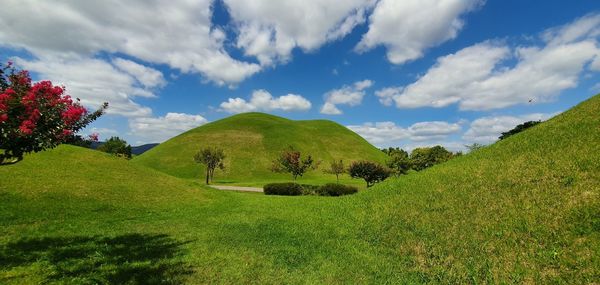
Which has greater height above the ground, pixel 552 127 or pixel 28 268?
pixel 552 127

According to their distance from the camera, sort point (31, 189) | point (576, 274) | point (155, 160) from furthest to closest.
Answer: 1. point (155, 160)
2. point (31, 189)
3. point (576, 274)

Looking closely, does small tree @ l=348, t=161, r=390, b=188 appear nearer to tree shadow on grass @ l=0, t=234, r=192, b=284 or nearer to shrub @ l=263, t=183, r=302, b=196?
shrub @ l=263, t=183, r=302, b=196

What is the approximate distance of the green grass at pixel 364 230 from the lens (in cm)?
1130

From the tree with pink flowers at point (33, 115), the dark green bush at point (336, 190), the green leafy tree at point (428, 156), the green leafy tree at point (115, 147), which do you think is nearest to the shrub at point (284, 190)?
the dark green bush at point (336, 190)

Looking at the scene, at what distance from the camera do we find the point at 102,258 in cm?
1322

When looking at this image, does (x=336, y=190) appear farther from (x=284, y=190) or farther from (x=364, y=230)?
(x=364, y=230)

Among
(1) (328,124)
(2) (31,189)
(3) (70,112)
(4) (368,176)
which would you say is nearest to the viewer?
(3) (70,112)

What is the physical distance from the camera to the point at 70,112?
1058 centimetres

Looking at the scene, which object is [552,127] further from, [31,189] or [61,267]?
[31,189]

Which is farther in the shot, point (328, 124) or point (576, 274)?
point (328, 124)

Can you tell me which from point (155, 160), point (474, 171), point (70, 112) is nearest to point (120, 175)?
point (70, 112)

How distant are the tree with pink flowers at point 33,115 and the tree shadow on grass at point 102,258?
440 cm

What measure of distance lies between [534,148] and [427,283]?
14.9 metres

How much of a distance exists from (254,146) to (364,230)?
4207 inches
